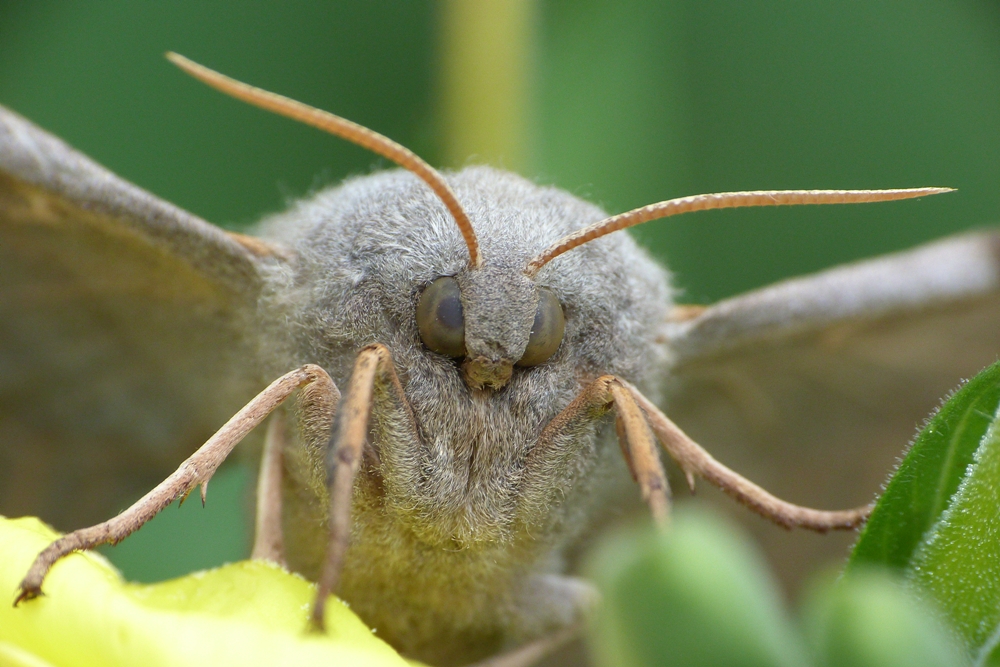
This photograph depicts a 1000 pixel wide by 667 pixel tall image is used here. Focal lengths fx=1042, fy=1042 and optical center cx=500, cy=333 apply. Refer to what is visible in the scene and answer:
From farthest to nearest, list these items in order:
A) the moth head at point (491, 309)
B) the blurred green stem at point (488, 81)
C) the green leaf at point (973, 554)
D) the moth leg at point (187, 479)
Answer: the blurred green stem at point (488, 81), the moth head at point (491, 309), the moth leg at point (187, 479), the green leaf at point (973, 554)

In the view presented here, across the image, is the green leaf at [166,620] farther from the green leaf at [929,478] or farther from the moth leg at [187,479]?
the green leaf at [929,478]

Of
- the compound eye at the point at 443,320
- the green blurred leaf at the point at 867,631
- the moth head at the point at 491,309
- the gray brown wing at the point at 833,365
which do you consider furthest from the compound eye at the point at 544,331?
the green blurred leaf at the point at 867,631

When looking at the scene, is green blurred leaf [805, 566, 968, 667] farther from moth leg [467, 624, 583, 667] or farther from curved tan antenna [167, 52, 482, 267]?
moth leg [467, 624, 583, 667]

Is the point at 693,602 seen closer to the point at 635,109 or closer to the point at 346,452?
the point at 346,452

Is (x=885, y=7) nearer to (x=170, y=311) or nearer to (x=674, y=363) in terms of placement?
(x=674, y=363)

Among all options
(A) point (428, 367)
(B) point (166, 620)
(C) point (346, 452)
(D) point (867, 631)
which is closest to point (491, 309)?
(A) point (428, 367)

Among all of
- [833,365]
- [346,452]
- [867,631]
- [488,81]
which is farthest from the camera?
[488,81]
